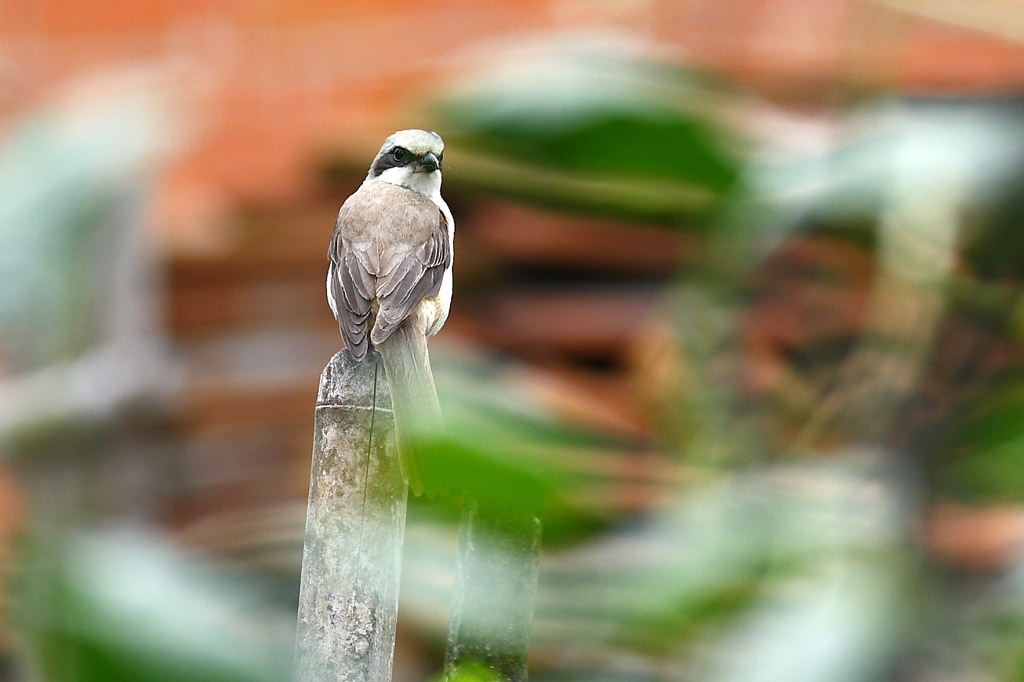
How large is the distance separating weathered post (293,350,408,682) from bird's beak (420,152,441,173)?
64.4 inches

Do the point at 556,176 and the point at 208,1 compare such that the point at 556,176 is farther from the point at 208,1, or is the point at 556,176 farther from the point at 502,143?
the point at 208,1

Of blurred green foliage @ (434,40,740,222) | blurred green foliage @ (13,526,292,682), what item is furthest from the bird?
blurred green foliage @ (13,526,292,682)

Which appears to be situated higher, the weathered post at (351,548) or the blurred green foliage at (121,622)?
the weathered post at (351,548)

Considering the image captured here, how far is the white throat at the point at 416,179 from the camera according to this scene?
3.27 m

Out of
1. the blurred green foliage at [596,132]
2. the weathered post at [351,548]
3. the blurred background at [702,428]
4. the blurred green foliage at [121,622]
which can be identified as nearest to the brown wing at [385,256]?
the blurred background at [702,428]

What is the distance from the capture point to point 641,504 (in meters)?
1.85

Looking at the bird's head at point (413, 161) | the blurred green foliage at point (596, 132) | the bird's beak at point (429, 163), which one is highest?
the bird's head at point (413, 161)

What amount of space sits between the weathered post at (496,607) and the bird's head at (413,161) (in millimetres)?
2082

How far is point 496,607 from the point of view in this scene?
118 cm

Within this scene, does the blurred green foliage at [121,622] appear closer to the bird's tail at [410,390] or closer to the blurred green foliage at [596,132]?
the bird's tail at [410,390]

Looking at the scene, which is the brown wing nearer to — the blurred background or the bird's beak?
the bird's beak

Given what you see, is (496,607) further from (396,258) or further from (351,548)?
(396,258)

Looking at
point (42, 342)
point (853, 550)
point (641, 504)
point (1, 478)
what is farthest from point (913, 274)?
point (1, 478)

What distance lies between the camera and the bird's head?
3207 millimetres
